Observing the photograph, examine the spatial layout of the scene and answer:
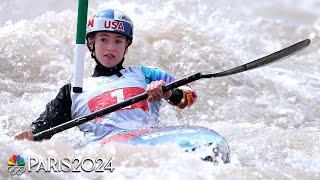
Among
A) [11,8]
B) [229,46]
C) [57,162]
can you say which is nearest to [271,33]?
[229,46]

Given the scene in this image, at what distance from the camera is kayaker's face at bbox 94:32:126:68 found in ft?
14.3

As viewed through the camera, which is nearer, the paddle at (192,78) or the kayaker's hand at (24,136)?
the paddle at (192,78)

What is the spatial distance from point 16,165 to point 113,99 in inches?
48.3

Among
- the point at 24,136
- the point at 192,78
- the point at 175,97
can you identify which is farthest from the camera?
the point at 175,97

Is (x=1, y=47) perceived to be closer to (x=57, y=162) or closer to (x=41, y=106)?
(x=41, y=106)

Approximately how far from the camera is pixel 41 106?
6797 millimetres

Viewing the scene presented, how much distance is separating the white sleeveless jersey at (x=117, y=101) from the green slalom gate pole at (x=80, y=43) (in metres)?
0.10

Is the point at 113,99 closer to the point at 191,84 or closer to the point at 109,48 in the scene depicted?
the point at 109,48

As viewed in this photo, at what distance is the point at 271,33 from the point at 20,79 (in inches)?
301

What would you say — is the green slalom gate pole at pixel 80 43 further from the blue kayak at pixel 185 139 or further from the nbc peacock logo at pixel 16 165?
the nbc peacock logo at pixel 16 165

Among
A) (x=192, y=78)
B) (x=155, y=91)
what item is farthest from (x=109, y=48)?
(x=192, y=78)

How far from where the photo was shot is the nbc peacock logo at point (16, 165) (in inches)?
119

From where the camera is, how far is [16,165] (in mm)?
3080

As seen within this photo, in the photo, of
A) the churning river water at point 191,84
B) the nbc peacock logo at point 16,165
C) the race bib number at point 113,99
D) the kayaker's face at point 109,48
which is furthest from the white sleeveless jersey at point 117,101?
the nbc peacock logo at point 16,165
